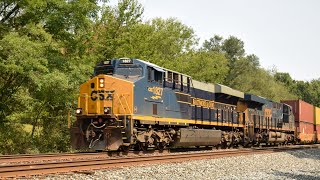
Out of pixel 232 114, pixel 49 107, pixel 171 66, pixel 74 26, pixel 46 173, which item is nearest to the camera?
pixel 46 173

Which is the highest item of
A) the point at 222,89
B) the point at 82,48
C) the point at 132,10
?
the point at 132,10

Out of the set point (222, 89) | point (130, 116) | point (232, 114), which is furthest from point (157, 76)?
point (232, 114)

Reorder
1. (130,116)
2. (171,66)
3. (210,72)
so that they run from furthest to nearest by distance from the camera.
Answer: (210,72) → (171,66) → (130,116)

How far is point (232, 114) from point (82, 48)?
382 inches

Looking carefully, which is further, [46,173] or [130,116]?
[130,116]

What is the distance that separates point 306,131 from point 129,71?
77.5 feet

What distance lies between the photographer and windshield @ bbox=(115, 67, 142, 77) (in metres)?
14.9

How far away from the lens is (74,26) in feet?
60.3

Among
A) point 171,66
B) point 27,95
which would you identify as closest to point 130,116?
point 27,95

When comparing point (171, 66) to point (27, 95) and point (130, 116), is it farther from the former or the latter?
point (130, 116)

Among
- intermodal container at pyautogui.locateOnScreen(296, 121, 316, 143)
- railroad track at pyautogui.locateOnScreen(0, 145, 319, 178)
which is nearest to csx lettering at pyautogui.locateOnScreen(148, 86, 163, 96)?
railroad track at pyautogui.locateOnScreen(0, 145, 319, 178)

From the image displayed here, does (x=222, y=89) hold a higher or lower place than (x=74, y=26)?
lower

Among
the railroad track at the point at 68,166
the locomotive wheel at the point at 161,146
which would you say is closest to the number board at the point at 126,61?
the locomotive wheel at the point at 161,146

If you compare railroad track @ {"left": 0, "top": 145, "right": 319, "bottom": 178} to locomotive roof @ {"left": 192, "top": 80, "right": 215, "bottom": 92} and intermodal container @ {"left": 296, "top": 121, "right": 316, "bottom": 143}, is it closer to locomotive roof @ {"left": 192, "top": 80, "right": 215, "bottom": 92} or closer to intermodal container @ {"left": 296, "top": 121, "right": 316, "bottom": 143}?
locomotive roof @ {"left": 192, "top": 80, "right": 215, "bottom": 92}
